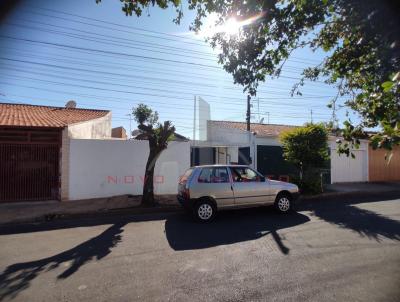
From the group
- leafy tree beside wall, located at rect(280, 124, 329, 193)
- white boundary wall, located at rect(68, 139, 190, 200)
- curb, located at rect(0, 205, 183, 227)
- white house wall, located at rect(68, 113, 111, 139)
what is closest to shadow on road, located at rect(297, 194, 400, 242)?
leafy tree beside wall, located at rect(280, 124, 329, 193)

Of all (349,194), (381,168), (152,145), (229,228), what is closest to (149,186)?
(152,145)

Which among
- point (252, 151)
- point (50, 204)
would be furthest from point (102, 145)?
point (252, 151)

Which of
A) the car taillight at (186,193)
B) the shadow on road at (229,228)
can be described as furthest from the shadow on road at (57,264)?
the car taillight at (186,193)

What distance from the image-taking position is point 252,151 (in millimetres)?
16406

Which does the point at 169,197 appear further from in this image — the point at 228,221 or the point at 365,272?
the point at 365,272

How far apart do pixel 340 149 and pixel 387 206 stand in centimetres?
931

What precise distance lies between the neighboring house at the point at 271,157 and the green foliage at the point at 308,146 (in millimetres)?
1605

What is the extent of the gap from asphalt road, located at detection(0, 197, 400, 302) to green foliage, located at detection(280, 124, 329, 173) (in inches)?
193

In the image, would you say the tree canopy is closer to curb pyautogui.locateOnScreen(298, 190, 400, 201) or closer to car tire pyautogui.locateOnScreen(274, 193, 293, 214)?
car tire pyautogui.locateOnScreen(274, 193, 293, 214)

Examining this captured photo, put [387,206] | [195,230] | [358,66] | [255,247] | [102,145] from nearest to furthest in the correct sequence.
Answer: [358,66] < [255,247] < [195,230] < [387,206] < [102,145]

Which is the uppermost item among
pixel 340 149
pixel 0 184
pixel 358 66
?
pixel 358 66

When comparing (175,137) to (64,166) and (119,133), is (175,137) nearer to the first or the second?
(64,166)

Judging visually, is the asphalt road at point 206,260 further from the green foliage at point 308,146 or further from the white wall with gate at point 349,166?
the white wall with gate at point 349,166

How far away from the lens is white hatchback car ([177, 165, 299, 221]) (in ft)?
26.7
